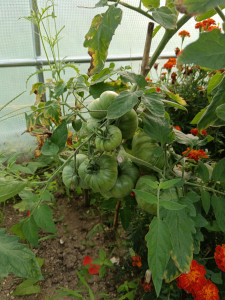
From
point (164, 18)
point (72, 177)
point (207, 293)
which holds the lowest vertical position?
point (207, 293)

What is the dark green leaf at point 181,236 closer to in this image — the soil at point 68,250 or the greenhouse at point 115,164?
the greenhouse at point 115,164

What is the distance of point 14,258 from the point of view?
1.67 feet

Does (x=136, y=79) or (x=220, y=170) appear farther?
(x=220, y=170)

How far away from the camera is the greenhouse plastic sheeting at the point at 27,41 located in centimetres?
155

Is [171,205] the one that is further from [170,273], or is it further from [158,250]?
[170,273]

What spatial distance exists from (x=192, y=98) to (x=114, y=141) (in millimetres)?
1079

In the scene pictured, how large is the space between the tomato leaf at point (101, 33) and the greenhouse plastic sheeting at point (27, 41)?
103cm

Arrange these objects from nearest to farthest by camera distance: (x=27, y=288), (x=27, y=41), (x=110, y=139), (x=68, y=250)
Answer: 1. (x=110, y=139)
2. (x=27, y=288)
3. (x=68, y=250)
4. (x=27, y=41)

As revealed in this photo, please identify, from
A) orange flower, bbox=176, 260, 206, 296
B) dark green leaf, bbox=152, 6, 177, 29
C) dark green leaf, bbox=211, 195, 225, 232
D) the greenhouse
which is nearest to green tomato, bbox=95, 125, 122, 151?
the greenhouse

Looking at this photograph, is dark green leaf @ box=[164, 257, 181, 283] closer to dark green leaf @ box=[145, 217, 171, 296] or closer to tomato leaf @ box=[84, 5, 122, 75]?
dark green leaf @ box=[145, 217, 171, 296]

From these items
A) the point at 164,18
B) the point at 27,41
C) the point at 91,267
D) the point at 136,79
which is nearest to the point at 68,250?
the point at 91,267

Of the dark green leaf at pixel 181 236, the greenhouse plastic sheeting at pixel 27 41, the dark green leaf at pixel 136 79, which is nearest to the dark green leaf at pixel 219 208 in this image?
the dark green leaf at pixel 181 236

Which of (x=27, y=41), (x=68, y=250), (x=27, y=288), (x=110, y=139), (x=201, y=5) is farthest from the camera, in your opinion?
(x=27, y=41)

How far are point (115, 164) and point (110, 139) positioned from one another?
0.09m
